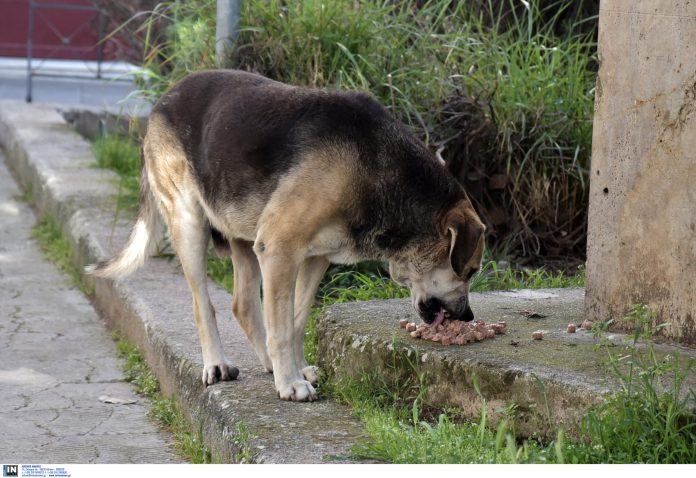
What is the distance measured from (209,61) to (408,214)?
314cm

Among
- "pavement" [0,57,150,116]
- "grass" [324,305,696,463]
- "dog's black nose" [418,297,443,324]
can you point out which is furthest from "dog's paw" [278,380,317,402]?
"pavement" [0,57,150,116]

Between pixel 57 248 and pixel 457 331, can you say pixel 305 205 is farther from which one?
pixel 57 248

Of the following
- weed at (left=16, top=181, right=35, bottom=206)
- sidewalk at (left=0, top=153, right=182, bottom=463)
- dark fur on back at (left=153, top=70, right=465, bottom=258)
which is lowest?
sidewalk at (left=0, top=153, right=182, bottom=463)

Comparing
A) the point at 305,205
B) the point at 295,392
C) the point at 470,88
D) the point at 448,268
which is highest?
the point at 470,88

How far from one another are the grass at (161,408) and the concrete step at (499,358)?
0.62m

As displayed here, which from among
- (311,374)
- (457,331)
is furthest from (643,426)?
(311,374)

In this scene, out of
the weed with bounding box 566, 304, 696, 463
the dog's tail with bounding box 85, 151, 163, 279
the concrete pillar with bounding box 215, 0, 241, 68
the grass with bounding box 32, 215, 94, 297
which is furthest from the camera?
the grass with bounding box 32, 215, 94, 297

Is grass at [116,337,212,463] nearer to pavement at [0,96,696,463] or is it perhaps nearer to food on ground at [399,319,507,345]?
pavement at [0,96,696,463]

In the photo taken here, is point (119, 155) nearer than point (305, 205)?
No

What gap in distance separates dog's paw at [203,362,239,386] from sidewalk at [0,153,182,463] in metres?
0.35

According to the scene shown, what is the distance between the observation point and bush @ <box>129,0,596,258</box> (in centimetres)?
654

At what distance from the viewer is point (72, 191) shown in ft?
27.5

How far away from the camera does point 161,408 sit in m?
5.05

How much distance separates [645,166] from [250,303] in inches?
67.5
